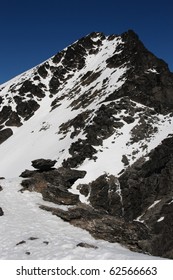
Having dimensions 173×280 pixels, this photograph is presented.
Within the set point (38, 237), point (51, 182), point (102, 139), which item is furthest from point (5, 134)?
point (38, 237)

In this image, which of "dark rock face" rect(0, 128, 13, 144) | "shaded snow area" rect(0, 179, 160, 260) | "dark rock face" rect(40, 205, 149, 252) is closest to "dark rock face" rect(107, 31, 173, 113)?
"dark rock face" rect(0, 128, 13, 144)

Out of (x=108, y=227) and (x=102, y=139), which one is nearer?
(x=108, y=227)

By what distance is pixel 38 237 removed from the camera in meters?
19.5

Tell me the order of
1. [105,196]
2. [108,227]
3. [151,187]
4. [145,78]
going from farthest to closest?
[145,78]
[151,187]
[105,196]
[108,227]

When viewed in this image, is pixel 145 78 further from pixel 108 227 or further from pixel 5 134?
pixel 108 227

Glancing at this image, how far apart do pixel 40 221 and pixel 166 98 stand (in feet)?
241

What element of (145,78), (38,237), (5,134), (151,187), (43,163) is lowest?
(38,237)

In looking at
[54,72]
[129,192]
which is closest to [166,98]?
[129,192]

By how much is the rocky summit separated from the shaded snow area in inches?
44.9

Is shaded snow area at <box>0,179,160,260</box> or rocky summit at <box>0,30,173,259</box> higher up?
rocky summit at <box>0,30,173,259</box>

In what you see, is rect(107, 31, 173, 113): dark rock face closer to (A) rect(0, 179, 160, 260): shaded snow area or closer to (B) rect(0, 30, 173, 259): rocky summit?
(B) rect(0, 30, 173, 259): rocky summit

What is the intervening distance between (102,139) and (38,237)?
5620cm

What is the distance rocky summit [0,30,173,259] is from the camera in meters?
31.6
